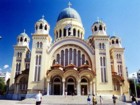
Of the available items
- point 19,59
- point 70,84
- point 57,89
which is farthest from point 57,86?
point 19,59

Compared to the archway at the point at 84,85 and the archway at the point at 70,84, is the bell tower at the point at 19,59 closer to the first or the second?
the archway at the point at 70,84

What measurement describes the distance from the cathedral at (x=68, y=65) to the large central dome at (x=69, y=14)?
23.5ft

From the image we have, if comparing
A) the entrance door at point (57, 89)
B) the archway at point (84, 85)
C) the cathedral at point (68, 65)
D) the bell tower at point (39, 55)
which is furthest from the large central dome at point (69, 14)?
the entrance door at point (57, 89)

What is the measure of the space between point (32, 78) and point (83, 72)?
892cm

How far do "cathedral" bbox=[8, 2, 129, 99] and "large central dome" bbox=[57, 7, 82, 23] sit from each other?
7163 mm

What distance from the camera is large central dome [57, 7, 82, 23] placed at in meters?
40.3

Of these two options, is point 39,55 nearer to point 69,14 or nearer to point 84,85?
point 84,85

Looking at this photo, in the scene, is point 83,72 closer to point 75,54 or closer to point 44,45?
point 75,54

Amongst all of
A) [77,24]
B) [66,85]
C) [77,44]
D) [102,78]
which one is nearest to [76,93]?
[66,85]

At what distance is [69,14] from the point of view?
40281mm

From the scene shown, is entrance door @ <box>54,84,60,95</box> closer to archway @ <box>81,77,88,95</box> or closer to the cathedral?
the cathedral

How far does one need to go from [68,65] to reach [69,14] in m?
15.9

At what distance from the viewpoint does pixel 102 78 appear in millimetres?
29797

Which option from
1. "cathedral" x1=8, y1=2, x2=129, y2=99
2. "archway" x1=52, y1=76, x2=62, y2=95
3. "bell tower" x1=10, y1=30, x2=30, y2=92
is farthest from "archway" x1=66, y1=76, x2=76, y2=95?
"bell tower" x1=10, y1=30, x2=30, y2=92
